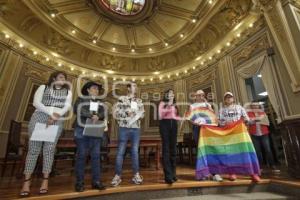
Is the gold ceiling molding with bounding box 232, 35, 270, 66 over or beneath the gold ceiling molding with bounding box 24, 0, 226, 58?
beneath

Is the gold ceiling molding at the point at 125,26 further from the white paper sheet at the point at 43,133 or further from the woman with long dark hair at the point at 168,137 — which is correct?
the white paper sheet at the point at 43,133

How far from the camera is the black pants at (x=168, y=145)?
286 centimetres

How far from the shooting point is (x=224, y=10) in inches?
271

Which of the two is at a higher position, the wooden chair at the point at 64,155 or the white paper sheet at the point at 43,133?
the white paper sheet at the point at 43,133

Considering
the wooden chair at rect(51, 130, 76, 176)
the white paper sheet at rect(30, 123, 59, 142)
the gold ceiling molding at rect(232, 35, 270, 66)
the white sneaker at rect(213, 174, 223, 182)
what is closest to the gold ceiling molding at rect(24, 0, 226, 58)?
the gold ceiling molding at rect(232, 35, 270, 66)

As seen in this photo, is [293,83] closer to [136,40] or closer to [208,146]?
[208,146]

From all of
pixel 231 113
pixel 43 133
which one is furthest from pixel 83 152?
pixel 231 113

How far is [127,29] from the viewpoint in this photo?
906cm

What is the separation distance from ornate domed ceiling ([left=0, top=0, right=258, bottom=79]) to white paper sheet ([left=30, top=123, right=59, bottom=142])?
21.0 ft

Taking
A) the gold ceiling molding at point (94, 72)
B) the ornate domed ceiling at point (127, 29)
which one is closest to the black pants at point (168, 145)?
the gold ceiling molding at point (94, 72)

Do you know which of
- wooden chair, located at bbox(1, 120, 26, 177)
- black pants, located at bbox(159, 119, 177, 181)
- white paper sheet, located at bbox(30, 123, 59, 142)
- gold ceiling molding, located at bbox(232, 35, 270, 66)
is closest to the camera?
white paper sheet, located at bbox(30, 123, 59, 142)

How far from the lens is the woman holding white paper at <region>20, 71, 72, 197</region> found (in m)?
2.32

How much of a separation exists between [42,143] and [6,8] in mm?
6424

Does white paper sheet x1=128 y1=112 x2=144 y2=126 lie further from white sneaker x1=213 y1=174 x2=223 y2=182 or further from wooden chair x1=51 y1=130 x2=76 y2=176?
wooden chair x1=51 y1=130 x2=76 y2=176
